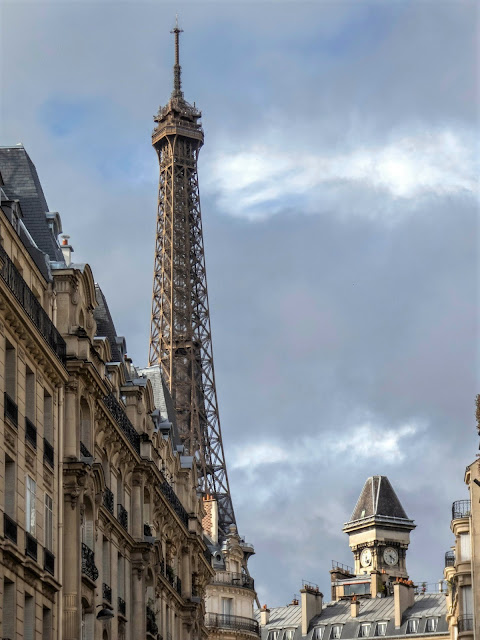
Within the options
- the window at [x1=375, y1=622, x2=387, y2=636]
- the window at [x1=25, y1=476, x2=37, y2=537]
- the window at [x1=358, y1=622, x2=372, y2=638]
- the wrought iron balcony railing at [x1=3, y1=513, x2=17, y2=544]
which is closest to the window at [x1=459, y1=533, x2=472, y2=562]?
the window at [x1=25, y1=476, x2=37, y2=537]

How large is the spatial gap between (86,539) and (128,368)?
1479 centimetres

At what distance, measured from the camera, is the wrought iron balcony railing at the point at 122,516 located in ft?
173

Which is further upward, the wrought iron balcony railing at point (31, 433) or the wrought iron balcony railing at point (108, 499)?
the wrought iron balcony railing at point (108, 499)

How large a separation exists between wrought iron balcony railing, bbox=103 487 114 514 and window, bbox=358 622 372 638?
70311 millimetres

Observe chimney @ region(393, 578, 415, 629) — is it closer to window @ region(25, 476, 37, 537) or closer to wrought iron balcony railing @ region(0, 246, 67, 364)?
wrought iron balcony railing @ region(0, 246, 67, 364)

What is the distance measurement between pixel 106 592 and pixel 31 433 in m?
10.8

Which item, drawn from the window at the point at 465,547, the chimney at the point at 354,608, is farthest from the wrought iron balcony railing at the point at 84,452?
the chimney at the point at 354,608

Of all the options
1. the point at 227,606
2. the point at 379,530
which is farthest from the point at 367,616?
the point at 379,530

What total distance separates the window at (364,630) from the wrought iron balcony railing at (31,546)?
265 ft

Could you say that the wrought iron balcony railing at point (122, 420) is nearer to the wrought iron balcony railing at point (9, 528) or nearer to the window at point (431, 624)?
the wrought iron balcony railing at point (9, 528)

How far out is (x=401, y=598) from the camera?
119 m

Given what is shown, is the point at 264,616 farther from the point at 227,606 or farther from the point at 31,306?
the point at 31,306

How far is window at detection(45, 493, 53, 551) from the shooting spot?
42.0 meters

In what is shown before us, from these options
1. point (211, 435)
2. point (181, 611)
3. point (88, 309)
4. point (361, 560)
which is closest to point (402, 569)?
point (361, 560)
